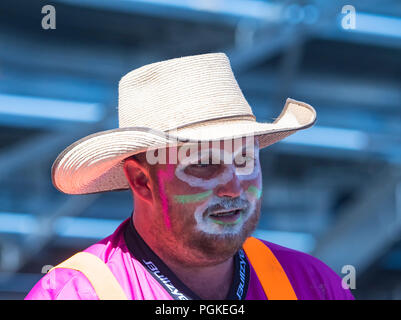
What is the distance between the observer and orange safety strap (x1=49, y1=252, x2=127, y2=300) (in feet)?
6.57

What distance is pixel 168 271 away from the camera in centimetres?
214

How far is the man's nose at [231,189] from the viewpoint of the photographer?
2.04 meters

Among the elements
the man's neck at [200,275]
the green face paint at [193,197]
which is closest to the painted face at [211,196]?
the green face paint at [193,197]

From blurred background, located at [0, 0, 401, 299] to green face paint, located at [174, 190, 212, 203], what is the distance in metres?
2.99

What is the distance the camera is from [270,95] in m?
6.39

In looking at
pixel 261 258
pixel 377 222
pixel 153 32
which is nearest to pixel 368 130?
pixel 377 222

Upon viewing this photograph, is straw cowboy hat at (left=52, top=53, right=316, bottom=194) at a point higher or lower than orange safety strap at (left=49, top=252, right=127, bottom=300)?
higher

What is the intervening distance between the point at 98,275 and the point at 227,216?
0.39 metres

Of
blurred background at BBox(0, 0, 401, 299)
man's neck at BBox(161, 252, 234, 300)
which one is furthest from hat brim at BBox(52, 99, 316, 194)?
blurred background at BBox(0, 0, 401, 299)

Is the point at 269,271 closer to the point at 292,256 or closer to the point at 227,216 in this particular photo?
the point at 292,256

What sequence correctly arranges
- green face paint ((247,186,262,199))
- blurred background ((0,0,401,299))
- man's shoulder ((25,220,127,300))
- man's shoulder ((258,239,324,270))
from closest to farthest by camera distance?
man's shoulder ((25,220,127,300)) < green face paint ((247,186,262,199)) < man's shoulder ((258,239,324,270)) < blurred background ((0,0,401,299))

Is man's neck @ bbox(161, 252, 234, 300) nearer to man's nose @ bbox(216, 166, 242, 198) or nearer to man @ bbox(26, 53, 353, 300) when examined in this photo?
man @ bbox(26, 53, 353, 300)
